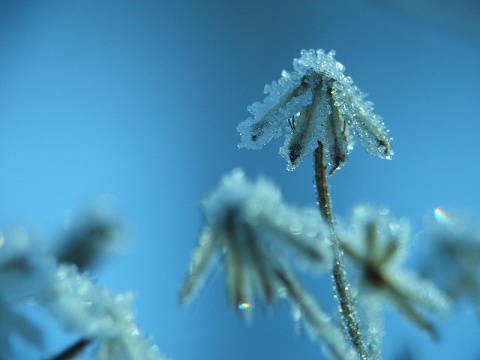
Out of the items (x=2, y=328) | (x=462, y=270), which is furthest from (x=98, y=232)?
(x=462, y=270)

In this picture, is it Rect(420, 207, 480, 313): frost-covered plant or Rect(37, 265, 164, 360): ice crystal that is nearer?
Rect(37, 265, 164, 360): ice crystal

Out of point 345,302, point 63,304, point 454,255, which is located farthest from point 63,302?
point 454,255

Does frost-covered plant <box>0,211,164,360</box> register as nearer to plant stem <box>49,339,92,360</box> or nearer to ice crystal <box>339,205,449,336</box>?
plant stem <box>49,339,92,360</box>

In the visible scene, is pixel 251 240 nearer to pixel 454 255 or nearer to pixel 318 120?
pixel 318 120

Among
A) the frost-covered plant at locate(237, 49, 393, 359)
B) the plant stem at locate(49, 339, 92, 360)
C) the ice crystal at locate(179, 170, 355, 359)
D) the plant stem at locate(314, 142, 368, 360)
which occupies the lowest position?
the plant stem at locate(314, 142, 368, 360)

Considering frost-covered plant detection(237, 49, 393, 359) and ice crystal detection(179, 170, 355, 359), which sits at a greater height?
frost-covered plant detection(237, 49, 393, 359)

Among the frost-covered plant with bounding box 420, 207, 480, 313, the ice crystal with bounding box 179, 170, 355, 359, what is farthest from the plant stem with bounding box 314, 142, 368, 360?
the frost-covered plant with bounding box 420, 207, 480, 313

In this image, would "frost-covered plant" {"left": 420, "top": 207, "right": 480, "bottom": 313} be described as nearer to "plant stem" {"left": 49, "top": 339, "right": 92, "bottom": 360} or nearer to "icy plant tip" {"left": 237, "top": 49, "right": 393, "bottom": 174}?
"icy plant tip" {"left": 237, "top": 49, "right": 393, "bottom": 174}
